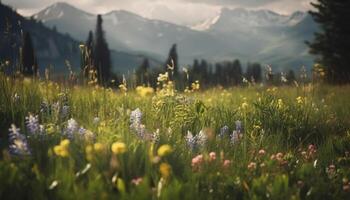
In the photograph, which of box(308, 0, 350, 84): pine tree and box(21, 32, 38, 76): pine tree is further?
box(308, 0, 350, 84): pine tree

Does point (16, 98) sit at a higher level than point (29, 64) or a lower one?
lower

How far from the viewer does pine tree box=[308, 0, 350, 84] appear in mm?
25594

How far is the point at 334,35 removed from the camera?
26062 mm

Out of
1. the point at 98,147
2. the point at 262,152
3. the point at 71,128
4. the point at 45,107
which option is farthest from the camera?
the point at 45,107

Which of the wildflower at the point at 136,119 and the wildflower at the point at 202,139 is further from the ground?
the wildflower at the point at 136,119

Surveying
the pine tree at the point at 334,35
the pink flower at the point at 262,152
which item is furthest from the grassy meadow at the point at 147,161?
the pine tree at the point at 334,35

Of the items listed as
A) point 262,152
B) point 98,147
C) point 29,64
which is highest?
point 29,64

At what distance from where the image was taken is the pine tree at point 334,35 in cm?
2559

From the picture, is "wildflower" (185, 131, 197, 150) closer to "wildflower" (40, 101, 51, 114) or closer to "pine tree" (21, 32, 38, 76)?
"wildflower" (40, 101, 51, 114)

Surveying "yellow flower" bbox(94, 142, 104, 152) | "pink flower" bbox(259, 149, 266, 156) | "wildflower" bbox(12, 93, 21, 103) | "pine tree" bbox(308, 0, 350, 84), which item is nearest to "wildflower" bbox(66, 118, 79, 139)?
"yellow flower" bbox(94, 142, 104, 152)

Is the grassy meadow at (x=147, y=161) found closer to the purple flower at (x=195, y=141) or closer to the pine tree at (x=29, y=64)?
the purple flower at (x=195, y=141)

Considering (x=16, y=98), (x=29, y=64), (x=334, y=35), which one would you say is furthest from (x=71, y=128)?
(x=334, y=35)

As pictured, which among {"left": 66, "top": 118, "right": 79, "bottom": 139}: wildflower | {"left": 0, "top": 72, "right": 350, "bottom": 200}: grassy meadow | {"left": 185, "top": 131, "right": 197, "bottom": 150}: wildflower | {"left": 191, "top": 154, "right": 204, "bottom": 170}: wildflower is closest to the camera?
{"left": 0, "top": 72, "right": 350, "bottom": 200}: grassy meadow

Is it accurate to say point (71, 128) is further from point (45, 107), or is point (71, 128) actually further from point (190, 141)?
point (45, 107)
